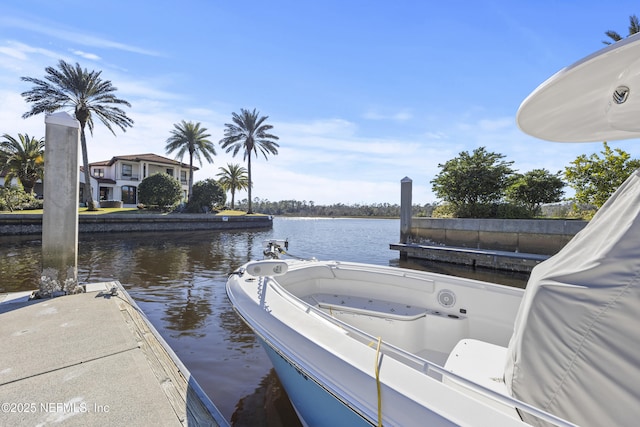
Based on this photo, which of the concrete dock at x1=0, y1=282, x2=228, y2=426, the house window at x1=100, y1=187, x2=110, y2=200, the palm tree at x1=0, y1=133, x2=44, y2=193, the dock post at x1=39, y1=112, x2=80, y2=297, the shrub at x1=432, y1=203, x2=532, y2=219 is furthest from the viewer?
the house window at x1=100, y1=187, x2=110, y2=200

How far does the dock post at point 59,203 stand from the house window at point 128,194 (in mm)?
35133

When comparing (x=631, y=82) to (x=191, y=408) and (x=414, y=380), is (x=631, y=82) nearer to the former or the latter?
(x=414, y=380)

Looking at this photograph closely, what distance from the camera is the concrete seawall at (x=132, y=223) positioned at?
16828 millimetres

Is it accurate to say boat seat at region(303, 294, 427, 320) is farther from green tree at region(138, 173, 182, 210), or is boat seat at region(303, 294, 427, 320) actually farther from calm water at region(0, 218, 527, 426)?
green tree at region(138, 173, 182, 210)

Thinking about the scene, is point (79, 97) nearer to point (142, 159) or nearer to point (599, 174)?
point (142, 159)

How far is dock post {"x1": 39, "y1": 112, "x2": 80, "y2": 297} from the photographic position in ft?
13.8

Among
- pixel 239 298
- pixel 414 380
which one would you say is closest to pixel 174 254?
pixel 239 298

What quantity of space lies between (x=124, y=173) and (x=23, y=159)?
31.8 ft

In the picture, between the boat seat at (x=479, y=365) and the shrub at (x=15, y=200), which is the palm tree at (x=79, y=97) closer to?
the shrub at (x=15, y=200)

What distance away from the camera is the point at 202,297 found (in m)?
6.66

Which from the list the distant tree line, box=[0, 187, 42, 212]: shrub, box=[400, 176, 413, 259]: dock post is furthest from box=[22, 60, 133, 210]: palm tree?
the distant tree line

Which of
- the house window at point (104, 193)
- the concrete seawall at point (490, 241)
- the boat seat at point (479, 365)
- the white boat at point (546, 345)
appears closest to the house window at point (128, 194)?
the house window at point (104, 193)

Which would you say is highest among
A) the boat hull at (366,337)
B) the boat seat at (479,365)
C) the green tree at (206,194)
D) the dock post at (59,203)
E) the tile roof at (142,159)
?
the tile roof at (142,159)

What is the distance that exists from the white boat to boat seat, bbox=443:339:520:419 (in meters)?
0.01
